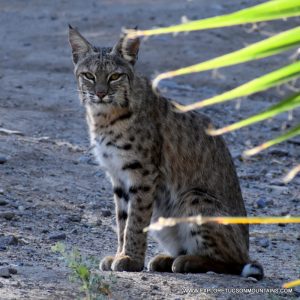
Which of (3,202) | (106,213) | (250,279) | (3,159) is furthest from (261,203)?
(250,279)

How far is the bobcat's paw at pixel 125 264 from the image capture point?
5.32 metres

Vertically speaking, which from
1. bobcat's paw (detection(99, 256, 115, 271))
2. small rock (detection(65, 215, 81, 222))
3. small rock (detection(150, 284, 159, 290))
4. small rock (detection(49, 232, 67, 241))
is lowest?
small rock (detection(65, 215, 81, 222))

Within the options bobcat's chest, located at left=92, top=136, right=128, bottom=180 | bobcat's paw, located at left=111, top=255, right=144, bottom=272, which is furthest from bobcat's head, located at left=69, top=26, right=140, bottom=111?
bobcat's paw, located at left=111, top=255, right=144, bottom=272

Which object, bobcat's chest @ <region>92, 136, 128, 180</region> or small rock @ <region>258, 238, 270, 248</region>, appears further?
small rock @ <region>258, 238, 270, 248</region>

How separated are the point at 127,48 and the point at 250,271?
1811 millimetres

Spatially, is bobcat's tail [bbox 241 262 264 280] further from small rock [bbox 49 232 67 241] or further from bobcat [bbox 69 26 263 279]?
small rock [bbox 49 232 67 241]

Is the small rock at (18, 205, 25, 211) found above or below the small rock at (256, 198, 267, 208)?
above

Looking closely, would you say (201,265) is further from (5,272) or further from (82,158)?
(82,158)

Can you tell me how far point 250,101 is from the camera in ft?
41.6

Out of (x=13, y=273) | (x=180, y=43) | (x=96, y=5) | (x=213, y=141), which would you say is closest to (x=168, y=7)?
(x=96, y=5)

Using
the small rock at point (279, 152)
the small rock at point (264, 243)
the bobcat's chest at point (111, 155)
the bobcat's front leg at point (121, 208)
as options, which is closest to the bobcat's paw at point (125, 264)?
the bobcat's front leg at point (121, 208)

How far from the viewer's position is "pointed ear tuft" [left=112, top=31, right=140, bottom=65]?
6039 mm

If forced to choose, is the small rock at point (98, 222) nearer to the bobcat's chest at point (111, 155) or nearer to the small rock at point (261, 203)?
the bobcat's chest at point (111, 155)

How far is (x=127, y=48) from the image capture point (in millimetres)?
6062
